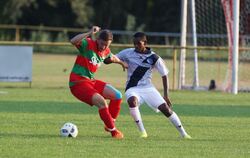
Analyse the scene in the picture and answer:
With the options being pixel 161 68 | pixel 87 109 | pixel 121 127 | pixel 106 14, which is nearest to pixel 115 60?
pixel 161 68

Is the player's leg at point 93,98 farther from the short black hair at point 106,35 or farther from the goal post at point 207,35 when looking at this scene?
the goal post at point 207,35

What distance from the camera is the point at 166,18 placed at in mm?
54062

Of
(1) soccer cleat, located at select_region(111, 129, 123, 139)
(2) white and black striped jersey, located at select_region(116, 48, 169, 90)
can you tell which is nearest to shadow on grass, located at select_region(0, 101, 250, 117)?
(2) white and black striped jersey, located at select_region(116, 48, 169, 90)

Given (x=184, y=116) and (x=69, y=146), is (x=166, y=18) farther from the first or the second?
(x=69, y=146)

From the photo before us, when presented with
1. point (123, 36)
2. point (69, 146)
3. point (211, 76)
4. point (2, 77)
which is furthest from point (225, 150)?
point (123, 36)

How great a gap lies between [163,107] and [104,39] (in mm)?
1315

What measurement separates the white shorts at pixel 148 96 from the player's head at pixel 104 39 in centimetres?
79

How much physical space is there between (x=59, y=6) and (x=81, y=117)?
128 ft

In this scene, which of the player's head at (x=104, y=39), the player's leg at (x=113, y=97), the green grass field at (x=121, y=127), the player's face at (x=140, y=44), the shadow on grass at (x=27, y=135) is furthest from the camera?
the player's leg at (x=113, y=97)

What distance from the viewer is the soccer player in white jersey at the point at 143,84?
12453mm

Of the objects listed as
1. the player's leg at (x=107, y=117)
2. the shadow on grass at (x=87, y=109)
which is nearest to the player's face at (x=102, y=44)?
the player's leg at (x=107, y=117)

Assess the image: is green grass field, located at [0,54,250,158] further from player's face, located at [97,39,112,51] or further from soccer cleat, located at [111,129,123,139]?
player's face, located at [97,39,112,51]

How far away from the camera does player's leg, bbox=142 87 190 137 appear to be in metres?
12.4

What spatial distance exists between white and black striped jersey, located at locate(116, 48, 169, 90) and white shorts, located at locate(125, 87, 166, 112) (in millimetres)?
119
